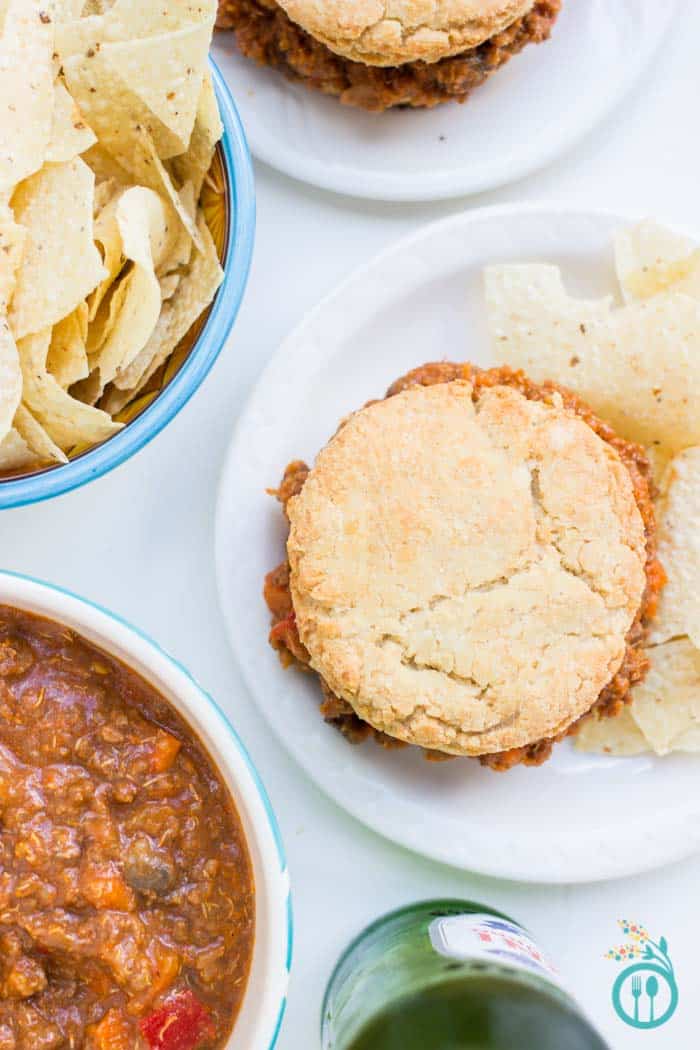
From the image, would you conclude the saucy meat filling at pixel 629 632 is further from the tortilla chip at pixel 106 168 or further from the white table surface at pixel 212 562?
the tortilla chip at pixel 106 168

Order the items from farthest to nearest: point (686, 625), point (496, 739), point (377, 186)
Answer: point (377, 186) < point (686, 625) < point (496, 739)

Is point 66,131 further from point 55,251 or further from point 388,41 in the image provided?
point 388,41

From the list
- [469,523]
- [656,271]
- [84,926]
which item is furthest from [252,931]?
[656,271]

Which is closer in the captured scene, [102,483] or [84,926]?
[84,926]

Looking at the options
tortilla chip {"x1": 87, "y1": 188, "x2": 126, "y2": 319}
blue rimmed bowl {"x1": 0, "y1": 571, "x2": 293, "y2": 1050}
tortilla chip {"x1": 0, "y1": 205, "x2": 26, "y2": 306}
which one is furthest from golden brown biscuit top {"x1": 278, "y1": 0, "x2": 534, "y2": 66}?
blue rimmed bowl {"x1": 0, "y1": 571, "x2": 293, "y2": 1050}

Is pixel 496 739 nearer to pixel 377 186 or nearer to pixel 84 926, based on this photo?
pixel 84 926

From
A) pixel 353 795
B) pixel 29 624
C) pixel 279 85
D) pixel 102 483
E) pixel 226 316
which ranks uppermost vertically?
pixel 279 85

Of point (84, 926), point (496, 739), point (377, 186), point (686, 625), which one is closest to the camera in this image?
point (84, 926)

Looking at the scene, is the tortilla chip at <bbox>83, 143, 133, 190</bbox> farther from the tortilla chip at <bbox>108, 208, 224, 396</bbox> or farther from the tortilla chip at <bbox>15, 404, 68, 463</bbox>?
the tortilla chip at <bbox>15, 404, 68, 463</bbox>
